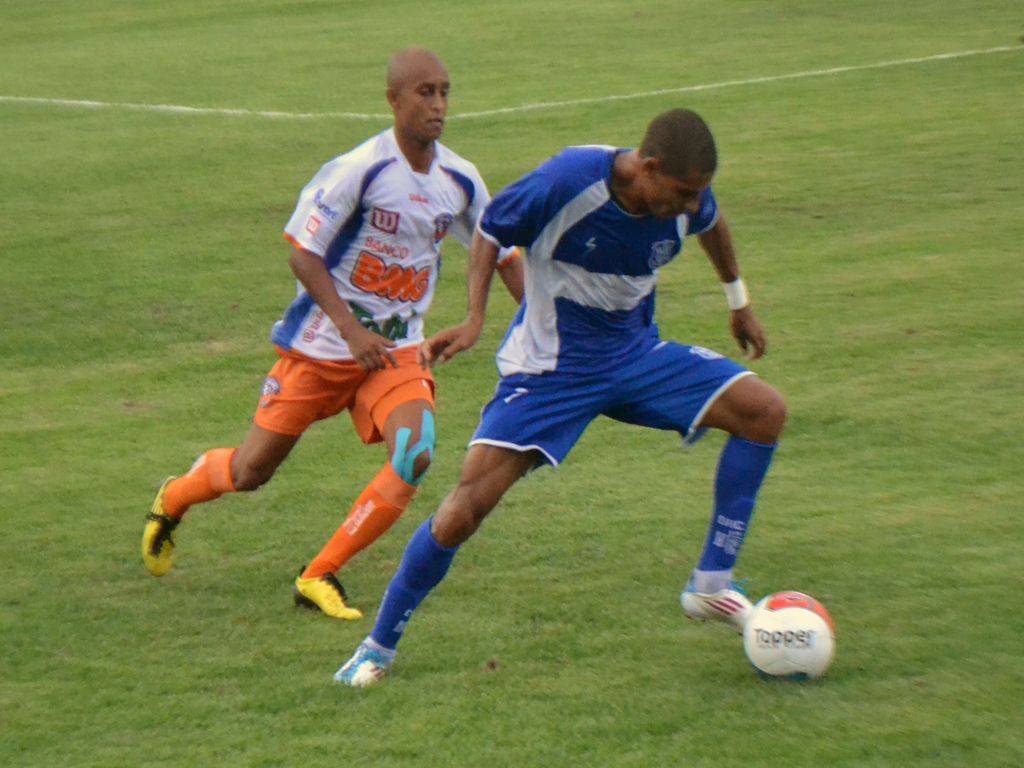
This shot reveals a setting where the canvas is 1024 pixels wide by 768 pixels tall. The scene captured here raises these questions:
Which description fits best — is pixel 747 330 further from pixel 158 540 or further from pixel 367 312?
pixel 158 540

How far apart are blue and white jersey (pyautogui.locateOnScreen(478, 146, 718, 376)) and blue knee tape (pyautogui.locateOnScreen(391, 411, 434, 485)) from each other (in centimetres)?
57

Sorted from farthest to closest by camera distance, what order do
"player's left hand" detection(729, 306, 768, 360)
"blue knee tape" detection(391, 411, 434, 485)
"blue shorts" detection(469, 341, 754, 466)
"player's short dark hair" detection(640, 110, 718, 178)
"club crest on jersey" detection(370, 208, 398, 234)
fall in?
1. "club crest on jersey" detection(370, 208, 398, 234)
2. "blue knee tape" detection(391, 411, 434, 485)
3. "player's left hand" detection(729, 306, 768, 360)
4. "blue shorts" detection(469, 341, 754, 466)
5. "player's short dark hair" detection(640, 110, 718, 178)

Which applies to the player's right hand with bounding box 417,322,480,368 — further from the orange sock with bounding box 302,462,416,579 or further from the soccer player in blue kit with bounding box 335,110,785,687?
the orange sock with bounding box 302,462,416,579

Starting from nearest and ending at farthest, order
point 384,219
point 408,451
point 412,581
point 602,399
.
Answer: point 412,581, point 602,399, point 408,451, point 384,219

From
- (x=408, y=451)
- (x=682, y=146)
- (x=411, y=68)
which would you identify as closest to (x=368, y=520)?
(x=408, y=451)

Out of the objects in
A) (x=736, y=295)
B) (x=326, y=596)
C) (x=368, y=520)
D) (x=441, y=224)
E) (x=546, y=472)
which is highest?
(x=441, y=224)

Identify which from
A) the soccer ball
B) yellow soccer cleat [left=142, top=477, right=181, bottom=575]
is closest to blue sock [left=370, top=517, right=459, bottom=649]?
the soccer ball

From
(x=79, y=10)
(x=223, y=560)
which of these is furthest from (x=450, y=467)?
(x=79, y=10)

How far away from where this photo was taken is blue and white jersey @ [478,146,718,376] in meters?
5.70

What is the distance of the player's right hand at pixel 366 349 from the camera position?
20.2ft

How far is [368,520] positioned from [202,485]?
90 cm

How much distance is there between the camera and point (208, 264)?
12.1 metres

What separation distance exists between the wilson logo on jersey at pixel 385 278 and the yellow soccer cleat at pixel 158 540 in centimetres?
129

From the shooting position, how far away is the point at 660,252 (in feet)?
19.3
